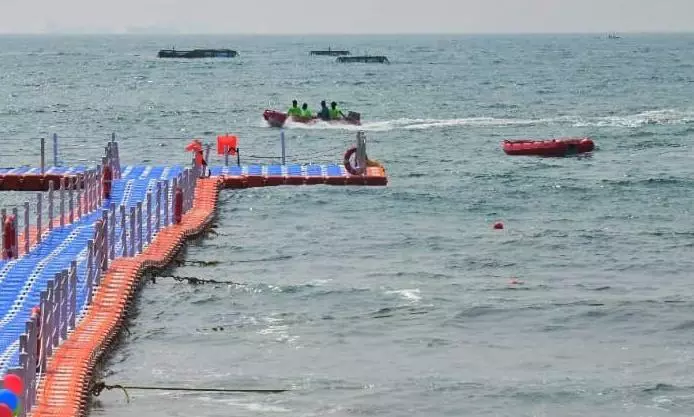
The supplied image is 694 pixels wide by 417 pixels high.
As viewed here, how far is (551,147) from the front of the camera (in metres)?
70.8

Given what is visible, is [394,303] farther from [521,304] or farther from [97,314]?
[97,314]

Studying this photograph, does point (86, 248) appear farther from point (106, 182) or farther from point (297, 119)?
point (297, 119)

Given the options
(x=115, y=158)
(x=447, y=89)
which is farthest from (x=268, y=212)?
(x=447, y=89)

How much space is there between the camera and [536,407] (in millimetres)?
27391

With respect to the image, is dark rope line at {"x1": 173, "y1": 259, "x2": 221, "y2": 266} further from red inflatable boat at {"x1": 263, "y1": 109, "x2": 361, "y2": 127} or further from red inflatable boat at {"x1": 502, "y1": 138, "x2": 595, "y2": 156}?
red inflatable boat at {"x1": 263, "y1": 109, "x2": 361, "y2": 127}

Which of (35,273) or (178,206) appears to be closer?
(35,273)

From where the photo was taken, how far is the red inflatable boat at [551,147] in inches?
2798

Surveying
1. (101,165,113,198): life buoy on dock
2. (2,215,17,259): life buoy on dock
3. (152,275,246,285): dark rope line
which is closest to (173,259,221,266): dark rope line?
(152,275,246,285): dark rope line

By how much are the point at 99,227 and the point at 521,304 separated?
1045cm

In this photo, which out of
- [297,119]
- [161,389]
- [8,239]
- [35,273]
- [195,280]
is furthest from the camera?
[297,119]

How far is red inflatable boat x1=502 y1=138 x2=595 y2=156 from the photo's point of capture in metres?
71.1

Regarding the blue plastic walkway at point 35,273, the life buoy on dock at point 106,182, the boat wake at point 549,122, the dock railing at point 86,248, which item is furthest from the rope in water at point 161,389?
the boat wake at point 549,122

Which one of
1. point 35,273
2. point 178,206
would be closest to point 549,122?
point 178,206

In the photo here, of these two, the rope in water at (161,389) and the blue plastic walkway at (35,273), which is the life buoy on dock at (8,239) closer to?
the blue plastic walkway at (35,273)
